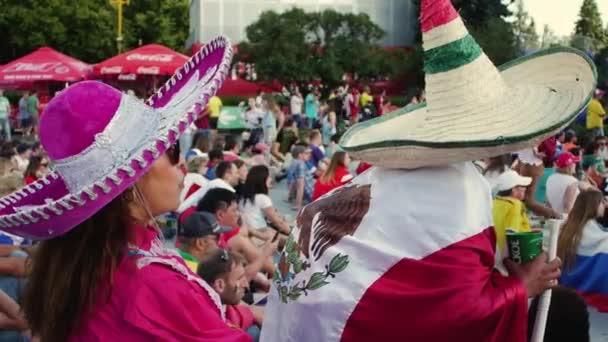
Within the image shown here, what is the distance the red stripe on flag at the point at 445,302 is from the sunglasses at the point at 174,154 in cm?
69

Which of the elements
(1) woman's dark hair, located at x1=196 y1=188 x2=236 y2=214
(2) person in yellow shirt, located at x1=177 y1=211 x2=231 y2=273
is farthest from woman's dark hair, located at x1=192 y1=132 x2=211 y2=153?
(2) person in yellow shirt, located at x1=177 y1=211 x2=231 y2=273

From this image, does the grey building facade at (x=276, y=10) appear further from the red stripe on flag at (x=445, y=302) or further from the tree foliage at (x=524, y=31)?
the red stripe on flag at (x=445, y=302)

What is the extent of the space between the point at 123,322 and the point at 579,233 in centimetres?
589

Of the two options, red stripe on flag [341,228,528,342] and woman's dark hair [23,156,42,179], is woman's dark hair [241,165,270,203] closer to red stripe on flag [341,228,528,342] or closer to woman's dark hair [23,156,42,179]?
woman's dark hair [23,156,42,179]

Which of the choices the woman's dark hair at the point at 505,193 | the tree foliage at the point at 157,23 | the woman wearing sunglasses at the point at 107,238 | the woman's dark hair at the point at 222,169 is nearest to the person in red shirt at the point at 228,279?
the woman wearing sunglasses at the point at 107,238

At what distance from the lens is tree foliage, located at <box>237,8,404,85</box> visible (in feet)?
116

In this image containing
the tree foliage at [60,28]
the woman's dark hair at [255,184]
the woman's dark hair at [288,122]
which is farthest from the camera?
the tree foliage at [60,28]

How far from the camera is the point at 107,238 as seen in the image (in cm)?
207

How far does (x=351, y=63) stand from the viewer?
1435 inches

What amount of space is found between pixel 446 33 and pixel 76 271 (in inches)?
50.5

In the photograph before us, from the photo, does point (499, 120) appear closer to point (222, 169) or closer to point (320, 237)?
point (320, 237)

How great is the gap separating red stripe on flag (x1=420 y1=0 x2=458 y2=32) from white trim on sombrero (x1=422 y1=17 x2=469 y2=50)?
0.04 feet

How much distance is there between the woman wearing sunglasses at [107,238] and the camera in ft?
6.56

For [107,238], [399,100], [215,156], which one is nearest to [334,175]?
[215,156]
